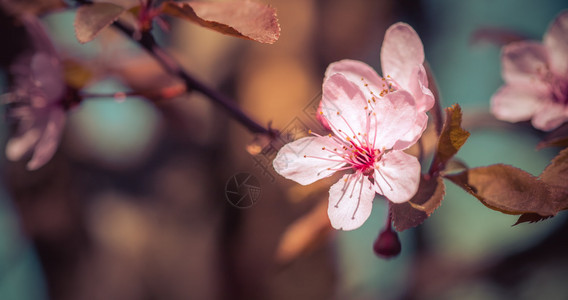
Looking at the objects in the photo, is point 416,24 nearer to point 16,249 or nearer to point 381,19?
point 381,19

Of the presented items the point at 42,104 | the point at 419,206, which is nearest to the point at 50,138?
the point at 42,104

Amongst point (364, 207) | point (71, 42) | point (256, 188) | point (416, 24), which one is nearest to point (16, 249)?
point (71, 42)

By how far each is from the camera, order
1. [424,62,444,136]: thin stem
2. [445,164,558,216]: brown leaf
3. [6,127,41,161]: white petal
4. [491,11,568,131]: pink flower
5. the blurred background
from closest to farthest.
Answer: [445,164,558,216]: brown leaf
[424,62,444,136]: thin stem
[491,11,568,131]: pink flower
[6,127,41,161]: white petal
the blurred background

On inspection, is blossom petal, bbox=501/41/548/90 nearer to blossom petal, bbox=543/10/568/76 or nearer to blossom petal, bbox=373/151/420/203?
blossom petal, bbox=543/10/568/76

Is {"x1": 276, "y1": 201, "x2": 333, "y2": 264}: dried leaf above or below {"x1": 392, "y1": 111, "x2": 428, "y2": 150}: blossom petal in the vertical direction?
below

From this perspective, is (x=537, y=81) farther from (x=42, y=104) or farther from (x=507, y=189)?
(x=42, y=104)

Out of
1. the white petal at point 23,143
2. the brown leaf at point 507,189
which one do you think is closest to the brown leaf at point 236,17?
the brown leaf at point 507,189

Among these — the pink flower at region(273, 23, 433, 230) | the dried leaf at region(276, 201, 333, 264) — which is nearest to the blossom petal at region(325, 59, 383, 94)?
the pink flower at region(273, 23, 433, 230)
